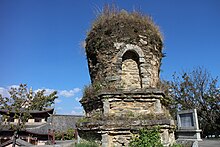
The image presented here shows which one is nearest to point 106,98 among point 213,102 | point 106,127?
point 106,127

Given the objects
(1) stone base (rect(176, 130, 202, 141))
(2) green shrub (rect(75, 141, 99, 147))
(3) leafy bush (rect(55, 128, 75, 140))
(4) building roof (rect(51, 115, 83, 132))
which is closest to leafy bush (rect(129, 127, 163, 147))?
(2) green shrub (rect(75, 141, 99, 147))

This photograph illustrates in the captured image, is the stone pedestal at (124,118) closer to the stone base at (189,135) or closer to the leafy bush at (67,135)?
the stone base at (189,135)

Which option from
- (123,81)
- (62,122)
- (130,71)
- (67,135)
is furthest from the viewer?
(62,122)

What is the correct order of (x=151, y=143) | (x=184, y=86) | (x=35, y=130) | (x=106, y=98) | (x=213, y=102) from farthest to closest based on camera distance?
(x=35, y=130) → (x=184, y=86) → (x=213, y=102) → (x=106, y=98) → (x=151, y=143)

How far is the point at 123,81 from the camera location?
23.5 feet

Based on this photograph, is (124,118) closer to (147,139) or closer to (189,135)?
(147,139)

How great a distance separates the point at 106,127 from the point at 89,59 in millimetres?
3121

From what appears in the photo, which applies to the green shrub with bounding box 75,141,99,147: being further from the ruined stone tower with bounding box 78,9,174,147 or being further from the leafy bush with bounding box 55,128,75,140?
the leafy bush with bounding box 55,128,75,140

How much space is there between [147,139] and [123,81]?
7.27ft

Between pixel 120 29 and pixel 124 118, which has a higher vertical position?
pixel 120 29

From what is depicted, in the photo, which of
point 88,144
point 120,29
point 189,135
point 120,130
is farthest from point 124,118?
point 189,135

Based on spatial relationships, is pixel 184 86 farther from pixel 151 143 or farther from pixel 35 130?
pixel 35 130

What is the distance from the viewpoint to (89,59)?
8.05 metres

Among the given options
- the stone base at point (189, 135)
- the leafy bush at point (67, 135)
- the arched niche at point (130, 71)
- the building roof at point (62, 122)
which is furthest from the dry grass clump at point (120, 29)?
the building roof at point (62, 122)
